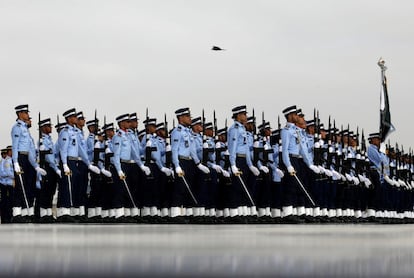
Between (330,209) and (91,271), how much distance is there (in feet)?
58.7

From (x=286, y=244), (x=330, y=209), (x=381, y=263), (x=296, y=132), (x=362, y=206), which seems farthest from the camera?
(x=362, y=206)

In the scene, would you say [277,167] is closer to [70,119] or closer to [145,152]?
[145,152]

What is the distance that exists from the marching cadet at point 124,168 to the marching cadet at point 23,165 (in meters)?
1.65

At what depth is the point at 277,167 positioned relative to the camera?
23.6 meters

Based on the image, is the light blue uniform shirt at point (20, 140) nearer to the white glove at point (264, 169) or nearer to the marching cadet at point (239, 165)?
the marching cadet at point (239, 165)

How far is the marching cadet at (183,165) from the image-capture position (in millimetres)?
21266

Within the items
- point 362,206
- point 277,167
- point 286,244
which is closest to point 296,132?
point 277,167

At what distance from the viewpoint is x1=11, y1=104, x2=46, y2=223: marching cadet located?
21.6 metres

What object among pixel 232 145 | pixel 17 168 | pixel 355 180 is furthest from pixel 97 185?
pixel 355 180

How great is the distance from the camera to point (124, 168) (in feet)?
74.4

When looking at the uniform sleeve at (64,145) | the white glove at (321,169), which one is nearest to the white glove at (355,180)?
the white glove at (321,169)

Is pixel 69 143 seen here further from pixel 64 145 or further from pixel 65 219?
pixel 65 219

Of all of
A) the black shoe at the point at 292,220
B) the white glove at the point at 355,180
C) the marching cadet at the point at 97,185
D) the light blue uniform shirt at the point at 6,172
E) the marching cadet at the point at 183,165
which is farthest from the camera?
the light blue uniform shirt at the point at 6,172

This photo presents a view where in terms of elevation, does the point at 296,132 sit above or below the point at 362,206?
above
